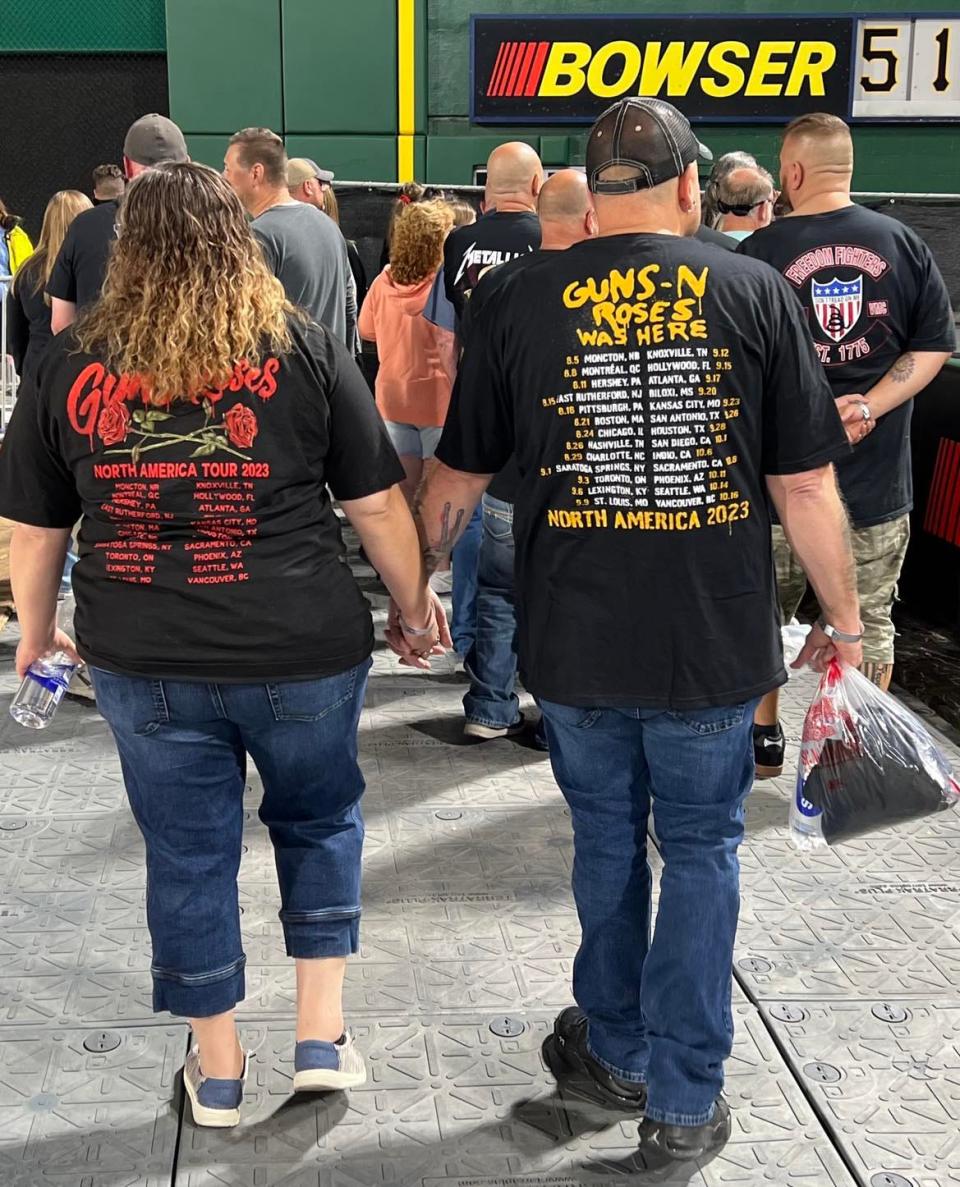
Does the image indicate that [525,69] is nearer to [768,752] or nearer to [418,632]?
[768,752]

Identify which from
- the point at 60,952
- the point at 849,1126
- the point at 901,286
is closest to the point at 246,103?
the point at 901,286

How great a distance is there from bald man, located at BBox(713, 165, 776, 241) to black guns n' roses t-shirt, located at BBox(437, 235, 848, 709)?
8.57ft

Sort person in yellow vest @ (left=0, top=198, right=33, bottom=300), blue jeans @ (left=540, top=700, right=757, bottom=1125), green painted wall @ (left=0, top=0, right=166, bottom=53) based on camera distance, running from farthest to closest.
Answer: green painted wall @ (left=0, top=0, right=166, bottom=53) < person in yellow vest @ (left=0, top=198, right=33, bottom=300) < blue jeans @ (left=540, top=700, right=757, bottom=1125)

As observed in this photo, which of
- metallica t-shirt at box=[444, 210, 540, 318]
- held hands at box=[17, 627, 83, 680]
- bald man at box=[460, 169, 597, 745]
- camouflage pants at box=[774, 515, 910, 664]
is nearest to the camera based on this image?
held hands at box=[17, 627, 83, 680]

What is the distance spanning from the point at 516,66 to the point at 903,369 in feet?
31.5

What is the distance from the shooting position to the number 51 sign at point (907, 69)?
39.9ft

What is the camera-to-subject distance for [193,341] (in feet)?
6.89

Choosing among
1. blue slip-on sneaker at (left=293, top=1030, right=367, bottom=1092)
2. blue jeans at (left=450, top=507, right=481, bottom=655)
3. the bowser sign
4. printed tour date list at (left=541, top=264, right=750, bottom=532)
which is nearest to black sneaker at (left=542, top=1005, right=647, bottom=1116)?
blue slip-on sneaker at (left=293, top=1030, right=367, bottom=1092)

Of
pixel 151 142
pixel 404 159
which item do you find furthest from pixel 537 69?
pixel 151 142

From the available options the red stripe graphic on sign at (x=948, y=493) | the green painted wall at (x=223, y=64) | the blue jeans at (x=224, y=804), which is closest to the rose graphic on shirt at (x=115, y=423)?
the blue jeans at (x=224, y=804)

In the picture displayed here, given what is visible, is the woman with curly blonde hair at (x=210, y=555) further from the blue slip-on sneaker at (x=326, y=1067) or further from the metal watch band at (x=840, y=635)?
the metal watch band at (x=840, y=635)

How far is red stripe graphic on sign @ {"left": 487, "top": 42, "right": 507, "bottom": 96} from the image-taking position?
40.1 feet

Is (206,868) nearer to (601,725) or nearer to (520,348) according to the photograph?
(601,725)

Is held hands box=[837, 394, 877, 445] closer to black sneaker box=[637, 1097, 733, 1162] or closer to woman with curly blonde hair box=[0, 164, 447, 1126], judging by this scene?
woman with curly blonde hair box=[0, 164, 447, 1126]
